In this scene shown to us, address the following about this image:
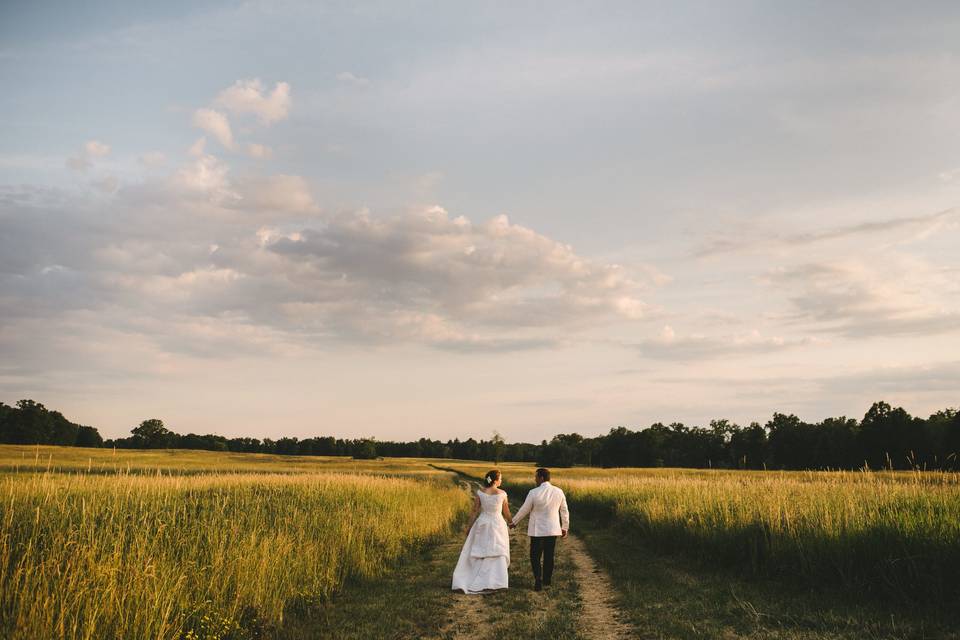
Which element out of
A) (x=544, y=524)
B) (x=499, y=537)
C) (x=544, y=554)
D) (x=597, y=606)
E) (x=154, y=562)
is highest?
(x=154, y=562)

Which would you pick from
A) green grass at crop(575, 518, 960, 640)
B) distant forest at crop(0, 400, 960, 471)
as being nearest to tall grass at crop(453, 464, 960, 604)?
green grass at crop(575, 518, 960, 640)

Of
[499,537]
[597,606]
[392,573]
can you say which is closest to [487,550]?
[499,537]

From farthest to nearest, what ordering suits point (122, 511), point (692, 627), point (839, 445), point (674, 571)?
1. point (839, 445)
2. point (674, 571)
3. point (122, 511)
4. point (692, 627)

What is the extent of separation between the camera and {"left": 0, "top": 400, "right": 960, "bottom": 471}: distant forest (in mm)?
79625

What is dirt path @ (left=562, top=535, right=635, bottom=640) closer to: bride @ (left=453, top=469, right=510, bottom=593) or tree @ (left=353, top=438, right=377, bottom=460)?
bride @ (left=453, top=469, right=510, bottom=593)

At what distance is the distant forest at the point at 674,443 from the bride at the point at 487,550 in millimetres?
59439

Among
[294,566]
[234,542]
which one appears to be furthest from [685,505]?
[234,542]

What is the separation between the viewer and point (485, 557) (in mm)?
12000

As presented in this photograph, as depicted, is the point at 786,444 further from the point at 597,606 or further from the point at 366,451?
the point at 597,606

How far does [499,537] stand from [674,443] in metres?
136

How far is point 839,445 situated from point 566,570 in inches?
3772

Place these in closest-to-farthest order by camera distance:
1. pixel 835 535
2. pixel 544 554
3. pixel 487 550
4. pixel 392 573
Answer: pixel 835 535
pixel 487 550
pixel 544 554
pixel 392 573

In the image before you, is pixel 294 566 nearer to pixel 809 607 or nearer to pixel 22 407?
pixel 809 607

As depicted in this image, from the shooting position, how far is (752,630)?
8391 millimetres
